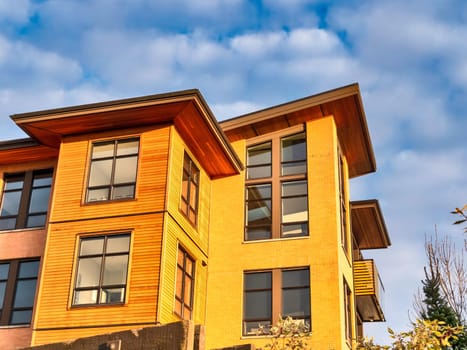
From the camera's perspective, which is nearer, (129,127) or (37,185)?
(129,127)

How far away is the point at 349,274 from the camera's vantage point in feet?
75.7

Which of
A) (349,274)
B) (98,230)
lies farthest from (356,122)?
(98,230)

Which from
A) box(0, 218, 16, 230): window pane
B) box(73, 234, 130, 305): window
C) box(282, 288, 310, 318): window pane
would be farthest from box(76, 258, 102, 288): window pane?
box(282, 288, 310, 318): window pane

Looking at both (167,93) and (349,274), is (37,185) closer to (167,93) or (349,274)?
(167,93)

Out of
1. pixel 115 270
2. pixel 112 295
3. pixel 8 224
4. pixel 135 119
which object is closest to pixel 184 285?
pixel 115 270

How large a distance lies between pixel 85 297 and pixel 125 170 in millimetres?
3896

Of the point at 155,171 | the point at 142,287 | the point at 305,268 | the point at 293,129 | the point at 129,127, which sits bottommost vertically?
the point at 142,287

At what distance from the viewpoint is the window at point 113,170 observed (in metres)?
19.4

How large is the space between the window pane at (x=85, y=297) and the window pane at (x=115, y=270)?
0.46 m

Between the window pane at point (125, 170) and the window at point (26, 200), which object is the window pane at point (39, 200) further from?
the window pane at point (125, 170)

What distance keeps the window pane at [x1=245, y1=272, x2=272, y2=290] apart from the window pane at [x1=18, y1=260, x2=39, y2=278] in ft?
22.1

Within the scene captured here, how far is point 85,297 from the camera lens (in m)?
18.1

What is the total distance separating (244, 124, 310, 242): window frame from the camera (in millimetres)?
21766

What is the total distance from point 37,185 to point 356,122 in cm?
1132
